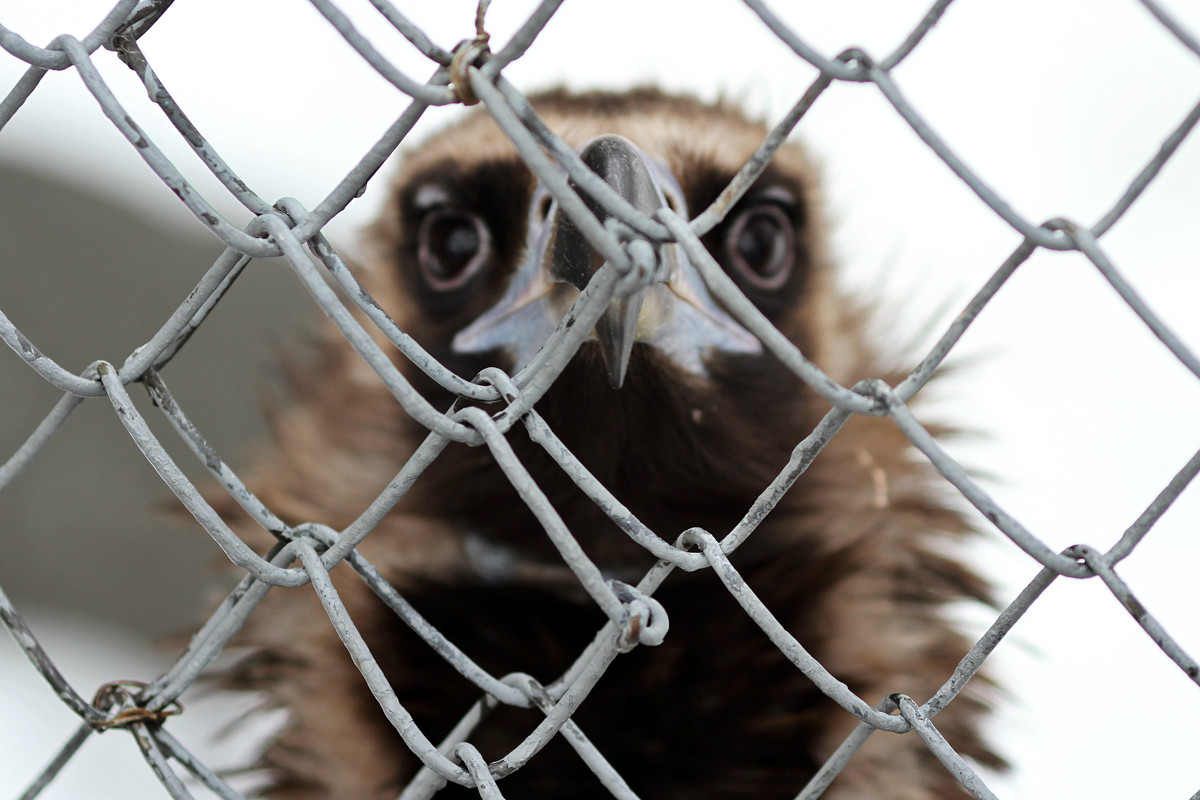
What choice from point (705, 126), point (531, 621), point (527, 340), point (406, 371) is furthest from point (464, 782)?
point (705, 126)

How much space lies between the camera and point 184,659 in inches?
36.8

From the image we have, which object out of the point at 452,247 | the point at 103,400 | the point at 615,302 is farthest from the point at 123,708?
the point at 103,400

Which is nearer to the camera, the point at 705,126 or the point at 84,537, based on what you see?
the point at 705,126

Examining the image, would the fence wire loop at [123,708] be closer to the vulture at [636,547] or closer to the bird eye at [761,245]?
the vulture at [636,547]

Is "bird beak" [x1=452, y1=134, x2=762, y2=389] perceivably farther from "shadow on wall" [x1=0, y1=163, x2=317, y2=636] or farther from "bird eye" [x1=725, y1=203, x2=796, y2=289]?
"shadow on wall" [x1=0, y1=163, x2=317, y2=636]

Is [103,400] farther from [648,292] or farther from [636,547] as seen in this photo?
[648,292]

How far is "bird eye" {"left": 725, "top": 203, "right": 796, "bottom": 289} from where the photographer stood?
4.59 ft

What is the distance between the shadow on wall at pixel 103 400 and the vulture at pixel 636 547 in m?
2.03

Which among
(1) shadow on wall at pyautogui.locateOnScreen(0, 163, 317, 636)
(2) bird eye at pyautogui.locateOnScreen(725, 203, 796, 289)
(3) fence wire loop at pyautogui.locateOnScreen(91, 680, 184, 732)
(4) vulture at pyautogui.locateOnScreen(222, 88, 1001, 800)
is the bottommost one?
(3) fence wire loop at pyautogui.locateOnScreen(91, 680, 184, 732)

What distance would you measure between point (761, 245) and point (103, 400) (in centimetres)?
268

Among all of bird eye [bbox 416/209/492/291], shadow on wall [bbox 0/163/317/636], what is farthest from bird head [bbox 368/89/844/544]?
shadow on wall [bbox 0/163/317/636]

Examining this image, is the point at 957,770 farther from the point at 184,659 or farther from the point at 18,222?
the point at 18,222

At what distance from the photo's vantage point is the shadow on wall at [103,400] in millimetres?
3357

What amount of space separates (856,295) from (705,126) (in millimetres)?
530
